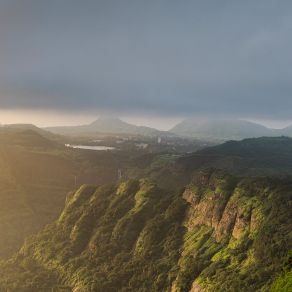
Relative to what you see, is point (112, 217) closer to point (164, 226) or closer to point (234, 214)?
point (164, 226)

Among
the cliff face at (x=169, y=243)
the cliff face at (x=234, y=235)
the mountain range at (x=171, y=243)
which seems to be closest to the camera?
the cliff face at (x=234, y=235)

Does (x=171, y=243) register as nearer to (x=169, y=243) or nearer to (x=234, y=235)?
(x=169, y=243)

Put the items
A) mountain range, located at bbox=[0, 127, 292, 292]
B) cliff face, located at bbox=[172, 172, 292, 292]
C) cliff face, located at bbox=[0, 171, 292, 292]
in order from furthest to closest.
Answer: cliff face, located at bbox=[0, 171, 292, 292] < mountain range, located at bbox=[0, 127, 292, 292] < cliff face, located at bbox=[172, 172, 292, 292]

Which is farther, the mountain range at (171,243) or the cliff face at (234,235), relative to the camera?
the mountain range at (171,243)

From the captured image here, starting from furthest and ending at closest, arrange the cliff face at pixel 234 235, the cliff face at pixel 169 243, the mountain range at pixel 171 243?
the cliff face at pixel 169 243, the mountain range at pixel 171 243, the cliff face at pixel 234 235

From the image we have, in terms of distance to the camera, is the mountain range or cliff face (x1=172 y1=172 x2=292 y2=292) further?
the mountain range

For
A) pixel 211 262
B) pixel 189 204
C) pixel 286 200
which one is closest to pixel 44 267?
pixel 189 204

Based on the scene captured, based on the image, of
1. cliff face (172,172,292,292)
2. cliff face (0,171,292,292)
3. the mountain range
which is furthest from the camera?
cliff face (0,171,292,292)

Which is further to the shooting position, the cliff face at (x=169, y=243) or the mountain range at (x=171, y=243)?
the cliff face at (x=169, y=243)

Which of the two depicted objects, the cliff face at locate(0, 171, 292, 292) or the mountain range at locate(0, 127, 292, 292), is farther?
the cliff face at locate(0, 171, 292, 292)
